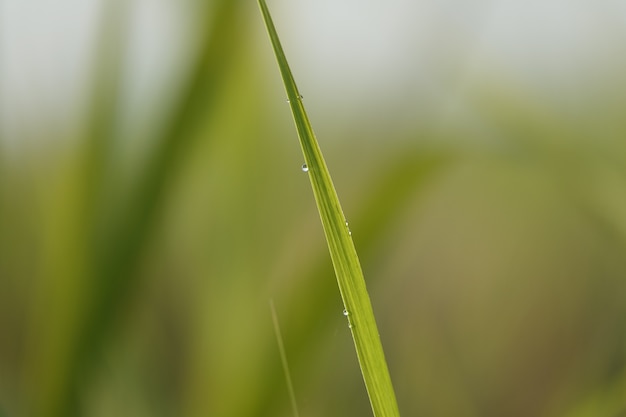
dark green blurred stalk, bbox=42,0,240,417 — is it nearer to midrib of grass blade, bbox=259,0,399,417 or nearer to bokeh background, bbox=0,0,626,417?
bokeh background, bbox=0,0,626,417

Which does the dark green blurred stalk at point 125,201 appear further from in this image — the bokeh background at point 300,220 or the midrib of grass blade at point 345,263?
the midrib of grass blade at point 345,263

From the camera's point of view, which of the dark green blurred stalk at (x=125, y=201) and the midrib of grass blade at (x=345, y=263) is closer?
the midrib of grass blade at (x=345, y=263)

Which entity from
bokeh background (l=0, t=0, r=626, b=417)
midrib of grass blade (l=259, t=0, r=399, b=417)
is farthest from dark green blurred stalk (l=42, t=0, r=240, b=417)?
midrib of grass blade (l=259, t=0, r=399, b=417)

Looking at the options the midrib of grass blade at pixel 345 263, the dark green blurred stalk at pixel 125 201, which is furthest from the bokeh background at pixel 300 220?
the midrib of grass blade at pixel 345 263

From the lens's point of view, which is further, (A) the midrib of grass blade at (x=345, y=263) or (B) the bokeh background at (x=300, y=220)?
(B) the bokeh background at (x=300, y=220)
